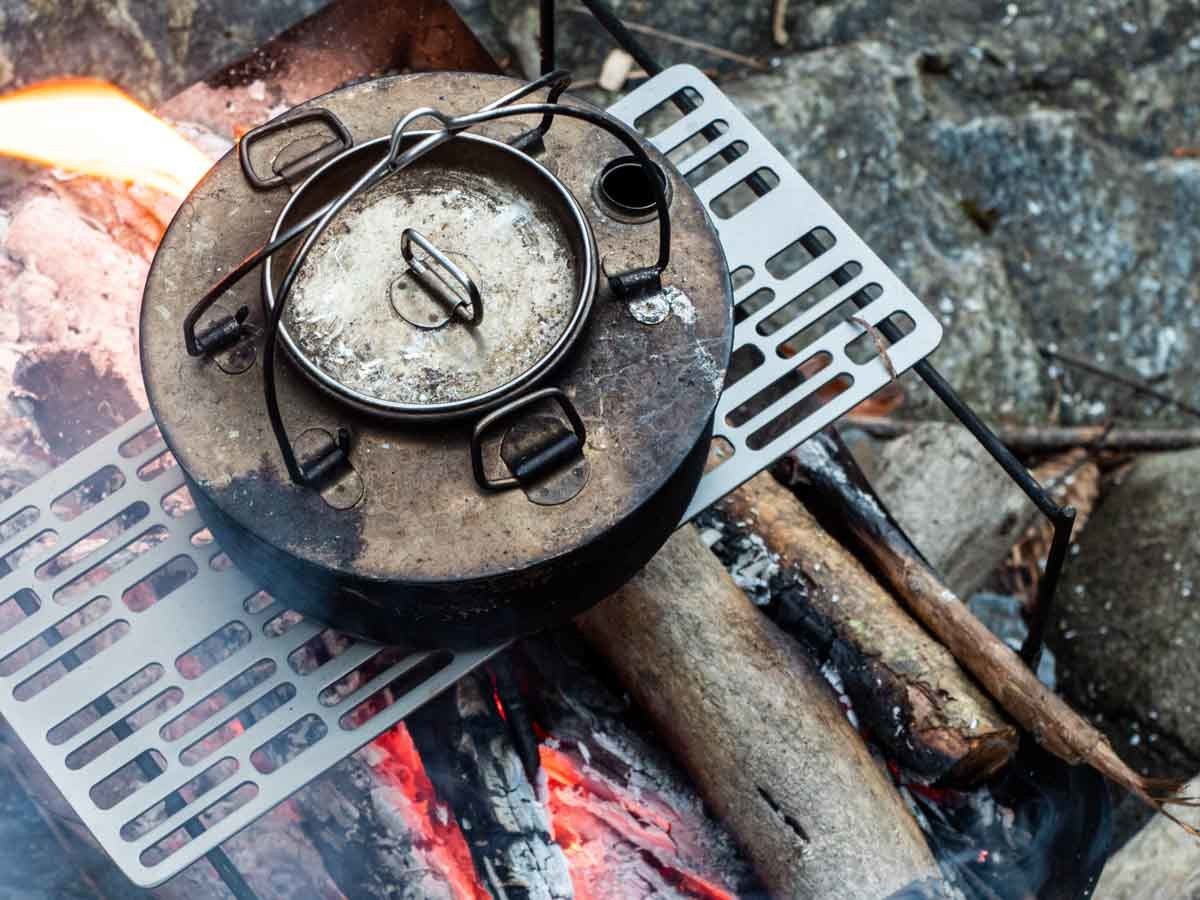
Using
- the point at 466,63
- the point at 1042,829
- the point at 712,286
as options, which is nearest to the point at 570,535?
the point at 712,286

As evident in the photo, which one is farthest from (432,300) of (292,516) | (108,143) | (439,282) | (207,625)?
(108,143)

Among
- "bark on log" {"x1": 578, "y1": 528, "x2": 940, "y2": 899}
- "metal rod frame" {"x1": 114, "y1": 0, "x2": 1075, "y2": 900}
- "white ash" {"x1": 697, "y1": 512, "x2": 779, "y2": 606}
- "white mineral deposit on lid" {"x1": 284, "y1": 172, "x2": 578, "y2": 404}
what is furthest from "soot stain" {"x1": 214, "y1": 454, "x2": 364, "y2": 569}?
"white ash" {"x1": 697, "y1": 512, "x2": 779, "y2": 606}

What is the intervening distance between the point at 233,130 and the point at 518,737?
57.9 inches

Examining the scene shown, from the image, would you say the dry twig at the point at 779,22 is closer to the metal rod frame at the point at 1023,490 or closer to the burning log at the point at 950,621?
the metal rod frame at the point at 1023,490

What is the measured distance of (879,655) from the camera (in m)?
2.16

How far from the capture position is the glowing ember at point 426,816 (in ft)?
6.73

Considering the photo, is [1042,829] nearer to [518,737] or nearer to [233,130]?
[518,737]

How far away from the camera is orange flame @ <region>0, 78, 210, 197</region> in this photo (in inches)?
97.0

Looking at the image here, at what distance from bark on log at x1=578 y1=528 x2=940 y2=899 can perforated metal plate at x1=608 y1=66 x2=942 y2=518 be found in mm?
255

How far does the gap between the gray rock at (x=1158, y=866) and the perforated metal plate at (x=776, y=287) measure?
39.4 inches

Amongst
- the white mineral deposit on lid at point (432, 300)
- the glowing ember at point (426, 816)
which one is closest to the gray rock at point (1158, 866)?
the glowing ember at point (426, 816)

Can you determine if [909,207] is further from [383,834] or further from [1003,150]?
[383,834]

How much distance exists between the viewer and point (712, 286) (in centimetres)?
177

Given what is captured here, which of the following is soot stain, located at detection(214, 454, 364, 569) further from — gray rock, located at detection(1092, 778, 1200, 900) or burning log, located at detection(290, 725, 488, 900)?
gray rock, located at detection(1092, 778, 1200, 900)
